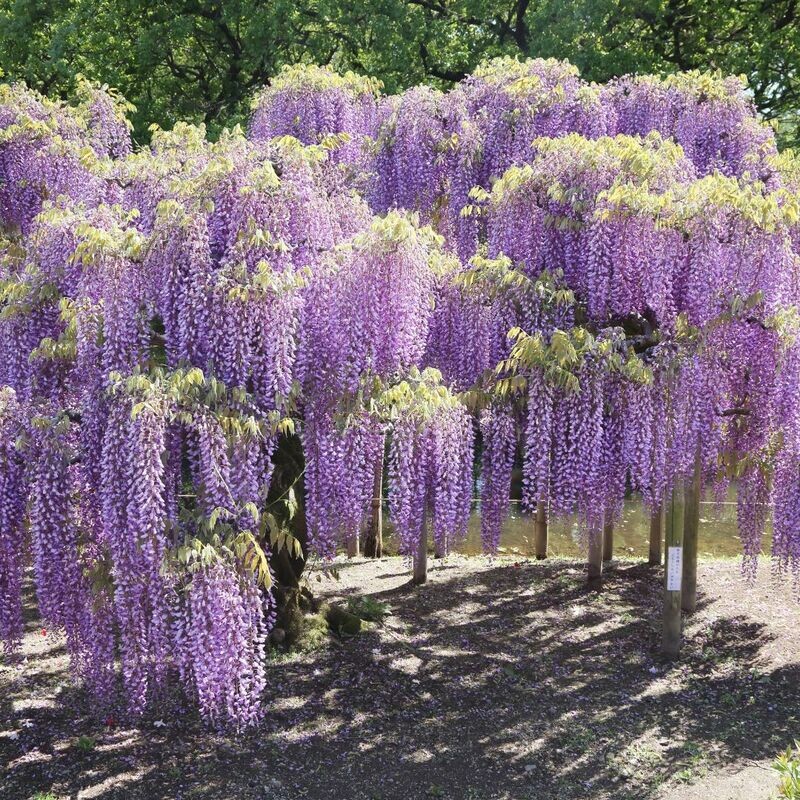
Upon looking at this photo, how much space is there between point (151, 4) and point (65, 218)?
13225mm

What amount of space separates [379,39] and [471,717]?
1364cm

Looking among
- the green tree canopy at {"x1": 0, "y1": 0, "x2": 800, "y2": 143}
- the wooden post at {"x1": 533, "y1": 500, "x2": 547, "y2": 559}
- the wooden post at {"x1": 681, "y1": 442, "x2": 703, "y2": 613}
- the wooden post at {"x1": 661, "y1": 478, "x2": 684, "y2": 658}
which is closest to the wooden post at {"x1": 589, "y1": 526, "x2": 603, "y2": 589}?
the wooden post at {"x1": 681, "y1": 442, "x2": 703, "y2": 613}

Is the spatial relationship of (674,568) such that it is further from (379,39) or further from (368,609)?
(379,39)

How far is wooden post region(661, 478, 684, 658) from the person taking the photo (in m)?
8.37

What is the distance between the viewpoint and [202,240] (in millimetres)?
6066

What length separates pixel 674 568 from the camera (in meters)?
8.38

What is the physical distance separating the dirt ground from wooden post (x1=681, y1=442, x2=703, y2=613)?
0.78 feet

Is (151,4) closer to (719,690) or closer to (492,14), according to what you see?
(492,14)

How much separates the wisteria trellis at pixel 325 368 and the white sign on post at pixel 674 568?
0.89m

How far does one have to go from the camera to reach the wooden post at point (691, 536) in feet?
29.4

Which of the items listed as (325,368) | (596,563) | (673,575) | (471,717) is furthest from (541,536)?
(325,368)

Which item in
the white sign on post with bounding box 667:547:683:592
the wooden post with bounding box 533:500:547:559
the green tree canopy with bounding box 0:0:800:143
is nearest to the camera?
the white sign on post with bounding box 667:547:683:592

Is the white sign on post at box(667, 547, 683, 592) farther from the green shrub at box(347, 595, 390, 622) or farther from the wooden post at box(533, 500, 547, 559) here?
the wooden post at box(533, 500, 547, 559)

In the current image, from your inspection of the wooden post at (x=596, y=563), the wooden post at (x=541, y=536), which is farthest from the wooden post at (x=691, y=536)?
the wooden post at (x=541, y=536)
